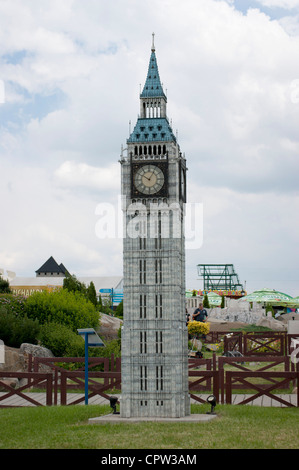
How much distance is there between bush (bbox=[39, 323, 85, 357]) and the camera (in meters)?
32.2

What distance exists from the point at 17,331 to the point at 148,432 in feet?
67.2

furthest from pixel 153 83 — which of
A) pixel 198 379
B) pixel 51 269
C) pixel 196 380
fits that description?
pixel 51 269

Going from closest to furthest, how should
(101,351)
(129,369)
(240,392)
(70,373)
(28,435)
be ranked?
(28,435), (129,369), (70,373), (240,392), (101,351)

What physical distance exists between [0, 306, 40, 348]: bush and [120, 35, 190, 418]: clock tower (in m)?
18.0

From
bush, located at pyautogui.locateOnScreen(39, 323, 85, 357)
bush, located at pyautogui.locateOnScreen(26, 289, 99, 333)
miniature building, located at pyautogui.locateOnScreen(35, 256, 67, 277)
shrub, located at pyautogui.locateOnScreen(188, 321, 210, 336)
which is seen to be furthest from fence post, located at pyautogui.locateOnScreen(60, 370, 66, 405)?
miniature building, located at pyautogui.locateOnScreen(35, 256, 67, 277)

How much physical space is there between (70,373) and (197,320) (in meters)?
26.5

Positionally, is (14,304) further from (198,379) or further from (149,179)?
(149,179)

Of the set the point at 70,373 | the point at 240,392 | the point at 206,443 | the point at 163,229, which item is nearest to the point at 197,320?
the point at 240,392

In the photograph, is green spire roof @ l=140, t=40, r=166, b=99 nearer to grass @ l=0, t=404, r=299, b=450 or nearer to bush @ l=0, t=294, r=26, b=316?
grass @ l=0, t=404, r=299, b=450

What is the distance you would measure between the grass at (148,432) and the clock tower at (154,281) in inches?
47.8

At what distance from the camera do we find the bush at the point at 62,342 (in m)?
32.2

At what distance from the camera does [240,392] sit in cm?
2553

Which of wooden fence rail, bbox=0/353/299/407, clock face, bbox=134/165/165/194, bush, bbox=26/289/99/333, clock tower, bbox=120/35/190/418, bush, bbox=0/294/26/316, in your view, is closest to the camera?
clock tower, bbox=120/35/190/418
